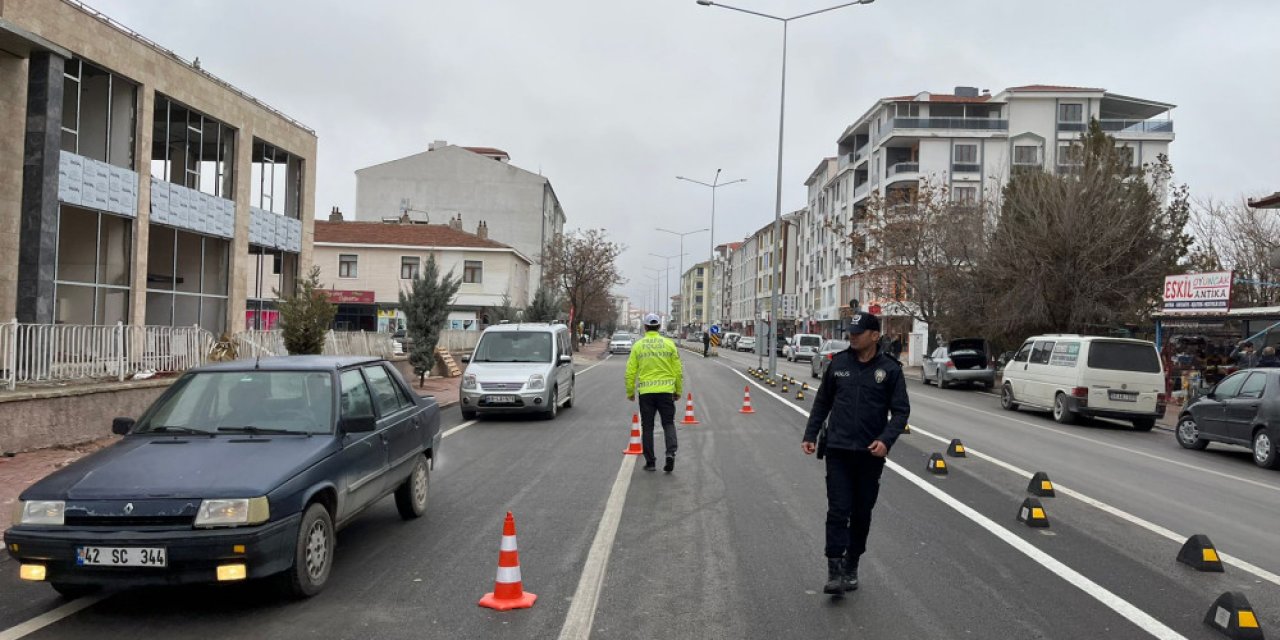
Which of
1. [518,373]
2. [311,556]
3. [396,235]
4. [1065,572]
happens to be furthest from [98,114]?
[396,235]

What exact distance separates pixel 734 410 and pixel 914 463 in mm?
7040

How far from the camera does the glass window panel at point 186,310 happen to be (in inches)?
856

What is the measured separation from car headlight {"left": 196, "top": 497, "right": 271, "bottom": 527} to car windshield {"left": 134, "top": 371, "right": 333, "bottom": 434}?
3.52 ft

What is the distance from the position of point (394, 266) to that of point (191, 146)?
95.9 feet

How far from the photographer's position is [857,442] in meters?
5.18

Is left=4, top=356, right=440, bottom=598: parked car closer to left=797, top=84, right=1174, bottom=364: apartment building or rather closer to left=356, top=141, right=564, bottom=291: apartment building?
left=797, top=84, right=1174, bottom=364: apartment building

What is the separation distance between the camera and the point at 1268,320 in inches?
830

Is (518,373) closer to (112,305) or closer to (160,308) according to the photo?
(112,305)

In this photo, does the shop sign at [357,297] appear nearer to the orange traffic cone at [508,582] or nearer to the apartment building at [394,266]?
the apartment building at [394,266]

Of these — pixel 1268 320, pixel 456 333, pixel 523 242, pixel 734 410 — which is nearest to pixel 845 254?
pixel 523 242

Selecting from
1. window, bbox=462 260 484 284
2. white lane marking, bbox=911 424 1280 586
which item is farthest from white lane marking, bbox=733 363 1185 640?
window, bbox=462 260 484 284

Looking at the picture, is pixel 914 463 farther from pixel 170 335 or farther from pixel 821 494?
pixel 170 335

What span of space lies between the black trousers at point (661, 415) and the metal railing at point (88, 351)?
695 cm

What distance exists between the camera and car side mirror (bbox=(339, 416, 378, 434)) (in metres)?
5.66
